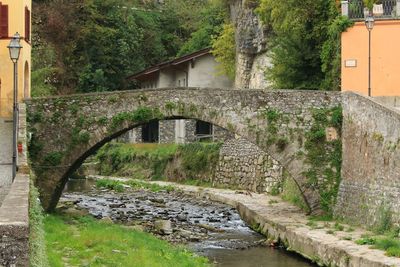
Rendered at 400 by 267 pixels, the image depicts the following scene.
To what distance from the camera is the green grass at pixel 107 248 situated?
1672 cm

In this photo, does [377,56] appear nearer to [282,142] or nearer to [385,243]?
[282,142]

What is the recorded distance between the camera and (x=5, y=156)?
842 inches

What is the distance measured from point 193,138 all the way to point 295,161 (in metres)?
25.2

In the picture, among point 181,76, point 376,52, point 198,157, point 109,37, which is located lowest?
point 198,157

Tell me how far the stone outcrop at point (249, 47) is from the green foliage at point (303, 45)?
846 cm

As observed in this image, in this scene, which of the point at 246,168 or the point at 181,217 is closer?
the point at 181,217

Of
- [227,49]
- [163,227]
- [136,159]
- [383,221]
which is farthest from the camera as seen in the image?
[136,159]

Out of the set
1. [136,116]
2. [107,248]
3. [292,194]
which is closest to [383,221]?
[107,248]

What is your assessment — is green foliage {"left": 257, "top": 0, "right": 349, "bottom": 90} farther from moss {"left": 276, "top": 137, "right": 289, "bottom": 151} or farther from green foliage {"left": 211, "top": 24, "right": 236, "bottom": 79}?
green foliage {"left": 211, "top": 24, "right": 236, "bottom": 79}

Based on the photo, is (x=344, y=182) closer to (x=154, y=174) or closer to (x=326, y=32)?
(x=326, y=32)

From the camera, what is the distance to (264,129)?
82.7ft

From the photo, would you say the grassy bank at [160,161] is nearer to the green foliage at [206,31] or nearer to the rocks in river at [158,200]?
the rocks in river at [158,200]

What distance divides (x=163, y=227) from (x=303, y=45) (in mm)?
11635

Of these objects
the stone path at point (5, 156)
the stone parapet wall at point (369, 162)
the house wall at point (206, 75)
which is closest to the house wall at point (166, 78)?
the house wall at point (206, 75)
